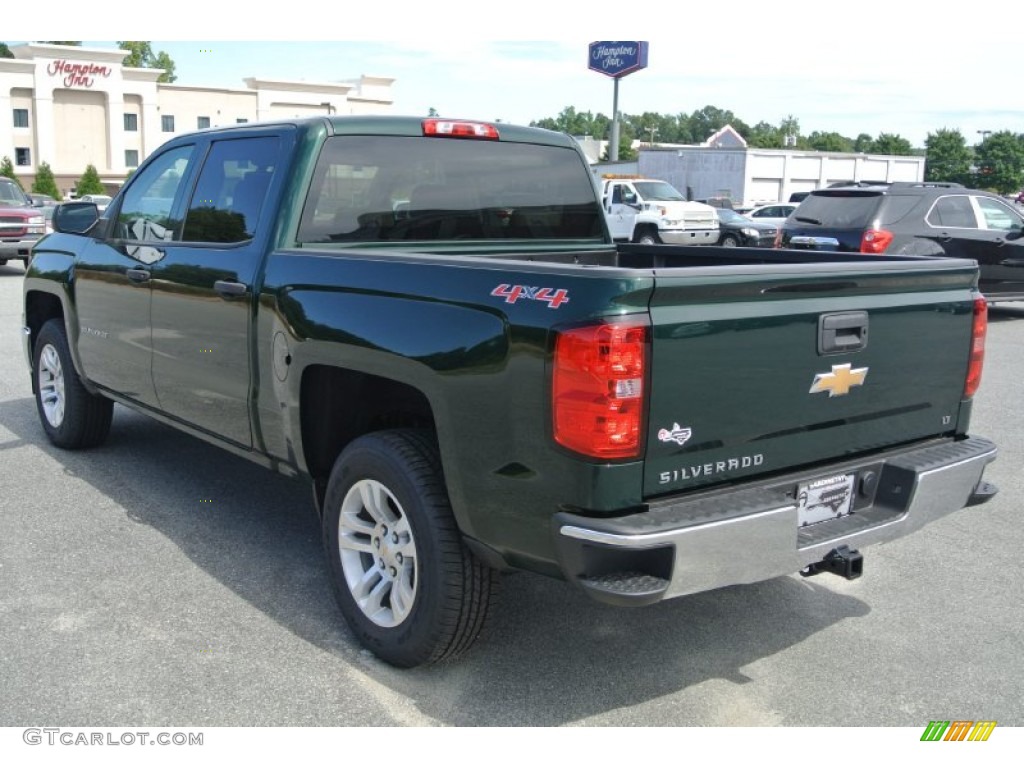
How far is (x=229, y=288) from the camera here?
4.32m

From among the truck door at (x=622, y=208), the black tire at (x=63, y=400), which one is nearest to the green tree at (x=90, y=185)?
the truck door at (x=622, y=208)

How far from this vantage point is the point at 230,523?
16.9 ft

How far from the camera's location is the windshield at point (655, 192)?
26.0 metres

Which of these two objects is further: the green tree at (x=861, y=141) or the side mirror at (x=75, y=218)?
the green tree at (x=861, y=141)

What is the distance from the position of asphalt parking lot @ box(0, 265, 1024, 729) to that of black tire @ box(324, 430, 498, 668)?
6.7 inches

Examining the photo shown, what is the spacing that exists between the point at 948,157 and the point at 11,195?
8580cm

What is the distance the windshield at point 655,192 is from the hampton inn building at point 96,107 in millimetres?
39773

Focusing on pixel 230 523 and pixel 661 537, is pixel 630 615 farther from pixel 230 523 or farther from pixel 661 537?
pixel 230 523

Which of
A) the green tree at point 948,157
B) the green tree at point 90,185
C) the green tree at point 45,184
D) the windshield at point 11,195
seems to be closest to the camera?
the windshield at point 11,195

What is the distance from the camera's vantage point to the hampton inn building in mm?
59156

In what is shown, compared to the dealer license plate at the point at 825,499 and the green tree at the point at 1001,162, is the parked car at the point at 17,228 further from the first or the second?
the green tree at the point at 1001,162

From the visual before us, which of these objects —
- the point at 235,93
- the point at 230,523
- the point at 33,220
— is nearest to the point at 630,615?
the point at 230,523

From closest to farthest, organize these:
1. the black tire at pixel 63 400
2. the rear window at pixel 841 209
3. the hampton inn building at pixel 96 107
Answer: the black tire at pixel 63 400 < the rear window at pixel 841 209 < the hampton inn building at pixel 96 107

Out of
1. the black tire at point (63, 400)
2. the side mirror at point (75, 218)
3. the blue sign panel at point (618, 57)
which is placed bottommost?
the black tire at point (63, 400)
